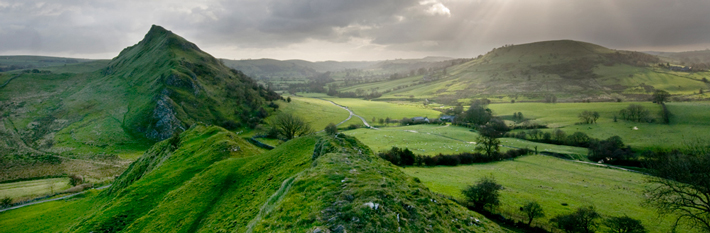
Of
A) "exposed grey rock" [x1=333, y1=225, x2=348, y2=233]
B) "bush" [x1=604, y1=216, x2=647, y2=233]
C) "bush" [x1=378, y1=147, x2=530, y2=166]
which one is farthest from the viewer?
"bush" [x1=378, y1=147, x2=530, y2=166]

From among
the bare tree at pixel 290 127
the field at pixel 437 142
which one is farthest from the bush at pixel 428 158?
the bare tree at pixel 290 127

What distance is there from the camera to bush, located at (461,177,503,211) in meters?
37.1

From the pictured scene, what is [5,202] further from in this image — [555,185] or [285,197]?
[555,185]

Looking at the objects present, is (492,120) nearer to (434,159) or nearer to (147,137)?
(434,159)

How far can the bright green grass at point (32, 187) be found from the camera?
4643 cm

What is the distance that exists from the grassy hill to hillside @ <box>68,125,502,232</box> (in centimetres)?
6

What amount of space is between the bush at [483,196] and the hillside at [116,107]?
60.7 meters

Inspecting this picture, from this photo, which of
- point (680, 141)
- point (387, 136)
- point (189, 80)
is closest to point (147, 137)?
point (189, 80)

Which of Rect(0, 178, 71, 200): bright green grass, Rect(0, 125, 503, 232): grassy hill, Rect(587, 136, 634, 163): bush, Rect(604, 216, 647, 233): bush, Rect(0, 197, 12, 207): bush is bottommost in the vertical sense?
Rect(0, 178, 71, 200): bright green grass

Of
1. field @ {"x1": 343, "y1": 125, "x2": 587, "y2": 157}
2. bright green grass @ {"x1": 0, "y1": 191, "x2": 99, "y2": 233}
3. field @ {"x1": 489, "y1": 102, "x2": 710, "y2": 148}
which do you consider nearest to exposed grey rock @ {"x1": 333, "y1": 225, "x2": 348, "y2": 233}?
bright green grass @ {"x1": 0, "y1": 191, "x2": 99, "y2": 233}

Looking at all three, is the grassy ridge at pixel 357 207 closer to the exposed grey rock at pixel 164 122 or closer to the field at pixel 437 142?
the field at pixel 437 142

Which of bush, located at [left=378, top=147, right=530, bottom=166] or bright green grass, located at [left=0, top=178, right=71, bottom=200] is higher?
bush, located at [left=378, top=147, right=530, bottom=166]

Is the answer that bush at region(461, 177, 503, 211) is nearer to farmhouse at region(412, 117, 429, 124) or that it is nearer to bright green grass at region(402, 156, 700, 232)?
bright green grass at region(402, 156, 700, 232)

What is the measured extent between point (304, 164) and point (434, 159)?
50201mm
